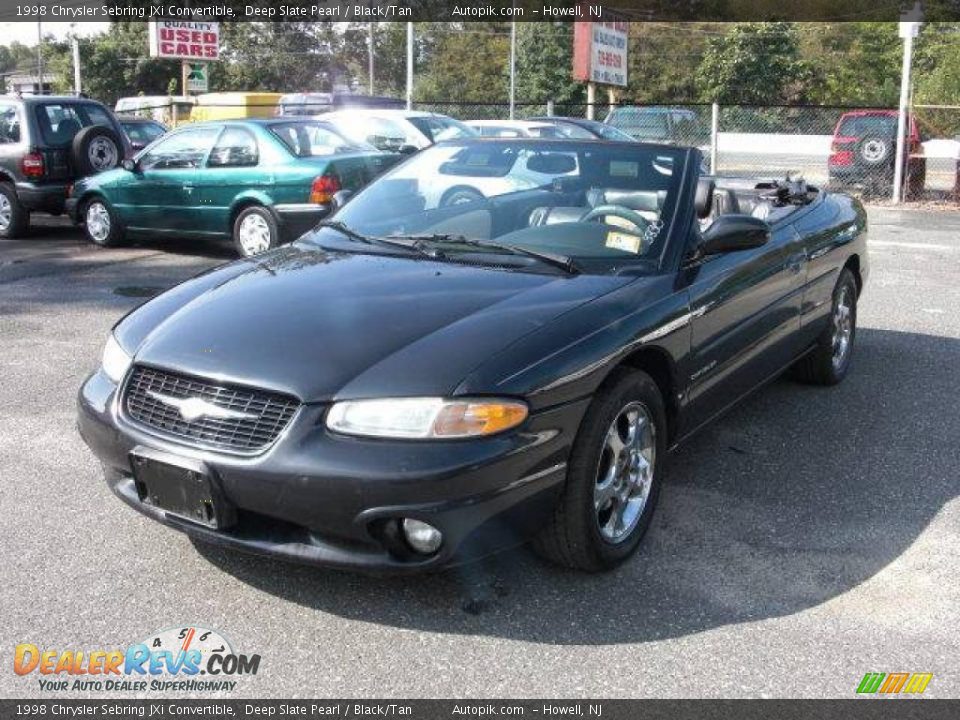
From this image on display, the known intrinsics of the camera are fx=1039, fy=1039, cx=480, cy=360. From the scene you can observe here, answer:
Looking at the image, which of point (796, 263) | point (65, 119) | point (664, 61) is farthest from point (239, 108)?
point (796, 263)

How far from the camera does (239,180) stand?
10.1 metres

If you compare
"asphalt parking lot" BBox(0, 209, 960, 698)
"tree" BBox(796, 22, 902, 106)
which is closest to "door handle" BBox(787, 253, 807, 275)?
"asphalt parking lot" BBox(0, 209, 960, 698)

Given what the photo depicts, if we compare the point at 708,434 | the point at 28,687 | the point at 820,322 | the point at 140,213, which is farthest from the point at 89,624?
the point at 140,213

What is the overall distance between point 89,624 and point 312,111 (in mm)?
22517

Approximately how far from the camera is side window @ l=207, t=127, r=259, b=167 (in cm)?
1020

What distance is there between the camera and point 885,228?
1458cm

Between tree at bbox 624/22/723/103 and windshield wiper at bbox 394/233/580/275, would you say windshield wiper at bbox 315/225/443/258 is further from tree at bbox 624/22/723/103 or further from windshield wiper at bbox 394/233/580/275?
tree at bbox 624/22/723/103

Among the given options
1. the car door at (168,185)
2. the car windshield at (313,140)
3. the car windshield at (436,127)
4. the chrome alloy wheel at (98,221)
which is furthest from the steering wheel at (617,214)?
the car windshield at (436,127)

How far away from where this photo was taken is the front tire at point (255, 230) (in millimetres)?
10000

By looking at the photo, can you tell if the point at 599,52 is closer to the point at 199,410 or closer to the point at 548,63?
the point at 548,63

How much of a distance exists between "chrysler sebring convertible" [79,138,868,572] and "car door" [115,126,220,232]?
20.3 ft

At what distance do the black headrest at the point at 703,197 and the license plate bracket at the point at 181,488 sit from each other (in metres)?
2.33

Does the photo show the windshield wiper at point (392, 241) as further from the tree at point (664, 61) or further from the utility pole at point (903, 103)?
the tree at point (664, 61)

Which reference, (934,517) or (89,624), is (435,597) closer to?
(89,624)
